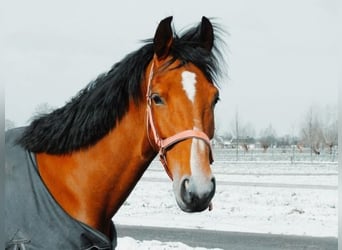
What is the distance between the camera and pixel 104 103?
7.67 feet

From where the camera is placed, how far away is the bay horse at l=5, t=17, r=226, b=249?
A: 213 centimetres

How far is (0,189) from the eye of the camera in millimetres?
1165

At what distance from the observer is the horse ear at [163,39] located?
222cm

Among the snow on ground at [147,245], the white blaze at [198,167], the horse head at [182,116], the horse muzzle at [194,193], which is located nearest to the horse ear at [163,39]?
the horse head at [182,116]

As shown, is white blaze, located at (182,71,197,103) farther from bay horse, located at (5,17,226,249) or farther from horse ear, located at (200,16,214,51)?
horse ear, located at (200,16,214,51)

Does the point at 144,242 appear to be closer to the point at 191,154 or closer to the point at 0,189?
the point at 191,154

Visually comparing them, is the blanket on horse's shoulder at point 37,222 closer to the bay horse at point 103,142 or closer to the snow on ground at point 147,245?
the bay horse at point 103,142

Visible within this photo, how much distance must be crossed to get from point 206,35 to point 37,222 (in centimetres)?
122

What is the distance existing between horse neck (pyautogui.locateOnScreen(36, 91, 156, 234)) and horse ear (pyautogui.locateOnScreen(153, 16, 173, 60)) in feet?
0.89

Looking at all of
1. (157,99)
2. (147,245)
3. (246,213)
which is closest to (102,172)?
(157,99)

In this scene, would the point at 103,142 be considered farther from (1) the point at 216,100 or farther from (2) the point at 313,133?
(2) the point at 313,133

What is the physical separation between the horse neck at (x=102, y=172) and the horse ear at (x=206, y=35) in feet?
1.50

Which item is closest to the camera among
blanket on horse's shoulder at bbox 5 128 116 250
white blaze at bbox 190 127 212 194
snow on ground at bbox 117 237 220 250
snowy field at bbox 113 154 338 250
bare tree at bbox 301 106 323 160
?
white blaze at bbox 190 127 212 194

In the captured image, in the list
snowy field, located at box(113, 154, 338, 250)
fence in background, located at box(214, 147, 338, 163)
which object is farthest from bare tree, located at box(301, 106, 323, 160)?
snowy field, located at box(113, 154, 338, 250)
